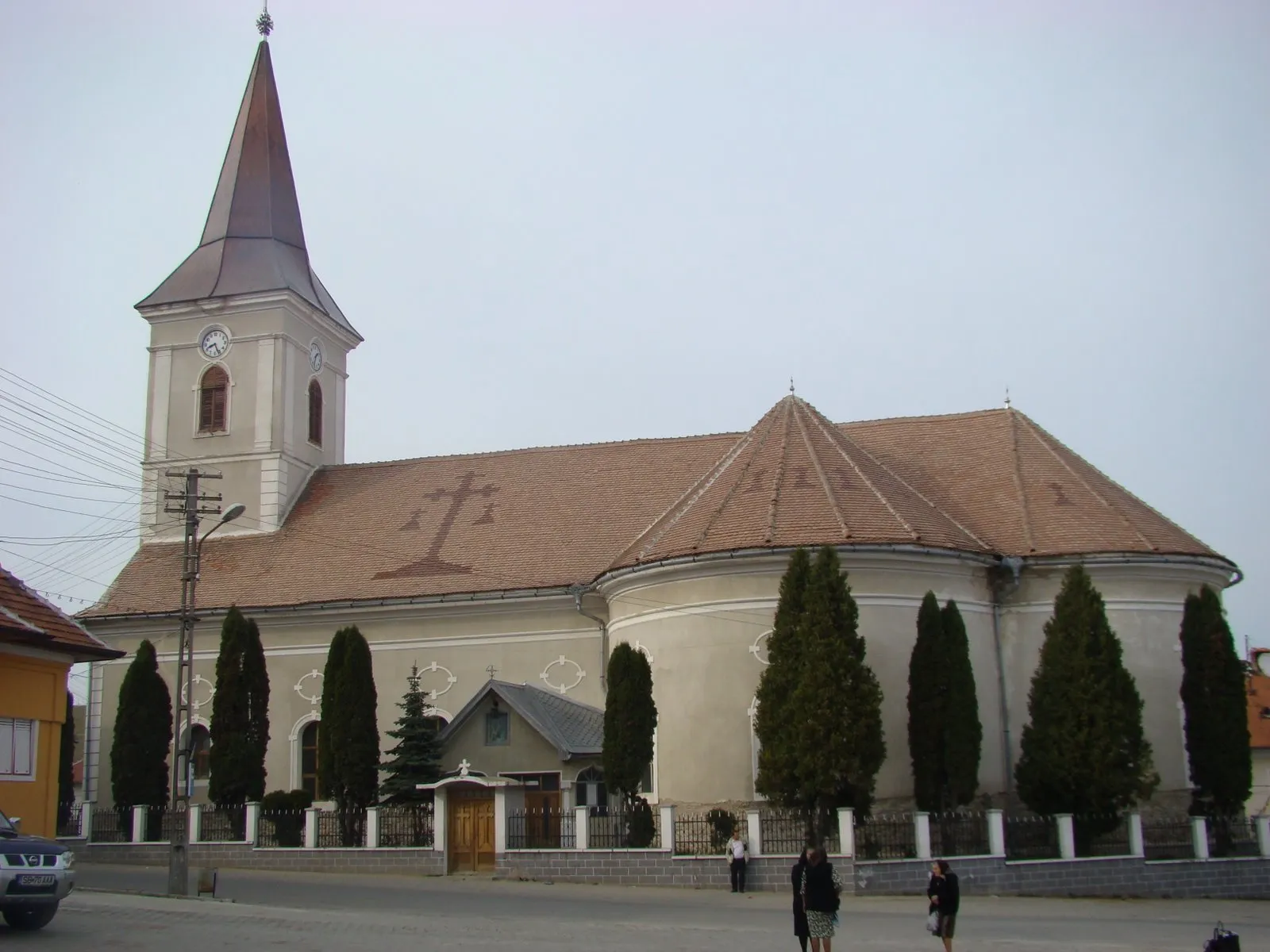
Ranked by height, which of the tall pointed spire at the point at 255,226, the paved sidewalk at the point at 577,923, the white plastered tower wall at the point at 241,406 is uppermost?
the tall pointed spire at the point at 255,226

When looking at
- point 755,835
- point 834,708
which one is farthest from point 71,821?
point 834,708

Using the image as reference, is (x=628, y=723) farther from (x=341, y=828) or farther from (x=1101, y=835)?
(x=1101, y=835)

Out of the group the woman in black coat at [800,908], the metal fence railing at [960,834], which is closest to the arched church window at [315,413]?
the metal fence railing at [960,834]

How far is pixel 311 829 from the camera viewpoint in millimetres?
30359

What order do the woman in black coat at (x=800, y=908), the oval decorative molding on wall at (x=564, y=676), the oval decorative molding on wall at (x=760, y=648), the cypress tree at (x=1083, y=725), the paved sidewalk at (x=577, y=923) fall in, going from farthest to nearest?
the oval decorative molding on wall at (x=564, y=676)
the oval decorative molding on wall at (x=760, y=648)
the cypress tree at (x=1083, y=725)
the paved sidewalk at (x=577, y=923)
the woman in black coat at (x=800, y=908)

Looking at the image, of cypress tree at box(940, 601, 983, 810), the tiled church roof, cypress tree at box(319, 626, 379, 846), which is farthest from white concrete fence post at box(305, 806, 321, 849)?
cypress tree at box(940, 601, 983, 810)

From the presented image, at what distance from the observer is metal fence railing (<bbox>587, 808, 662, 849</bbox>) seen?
26969 millimetres

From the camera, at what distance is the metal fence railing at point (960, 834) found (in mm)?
25797

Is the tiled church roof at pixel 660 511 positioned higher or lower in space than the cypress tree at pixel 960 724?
higher

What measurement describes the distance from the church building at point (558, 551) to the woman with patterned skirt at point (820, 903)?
13160mm

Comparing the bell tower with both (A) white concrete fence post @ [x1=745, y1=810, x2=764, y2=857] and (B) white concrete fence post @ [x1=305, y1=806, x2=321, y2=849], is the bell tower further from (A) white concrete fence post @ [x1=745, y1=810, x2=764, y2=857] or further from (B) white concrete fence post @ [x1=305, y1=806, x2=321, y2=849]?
(A) white concrete fence post @ [x1=745, y1=810, x2=764, y2=857]

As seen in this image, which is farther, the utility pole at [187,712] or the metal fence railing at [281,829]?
the metal fence railing at [281,829]

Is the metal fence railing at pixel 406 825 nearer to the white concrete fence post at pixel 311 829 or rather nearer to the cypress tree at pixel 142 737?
the white concrete fence post at pixel 311 829

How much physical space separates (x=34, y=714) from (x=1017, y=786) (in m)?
18.7
